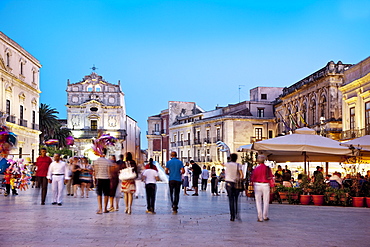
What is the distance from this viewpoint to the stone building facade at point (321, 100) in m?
41.2

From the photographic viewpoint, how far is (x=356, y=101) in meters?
33.7

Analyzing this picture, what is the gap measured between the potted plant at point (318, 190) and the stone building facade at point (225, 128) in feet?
141

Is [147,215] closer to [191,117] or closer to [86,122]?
[191,117]

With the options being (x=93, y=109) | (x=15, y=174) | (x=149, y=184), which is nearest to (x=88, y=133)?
(x=93, y=109)

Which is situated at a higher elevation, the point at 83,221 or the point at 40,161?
the point at 40,161

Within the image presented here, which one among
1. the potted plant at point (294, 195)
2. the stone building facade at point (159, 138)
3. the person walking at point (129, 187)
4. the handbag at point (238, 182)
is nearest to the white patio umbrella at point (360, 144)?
the potted plant at point (294, 195)

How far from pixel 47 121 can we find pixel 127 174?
46472mm

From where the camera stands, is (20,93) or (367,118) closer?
(367,118)

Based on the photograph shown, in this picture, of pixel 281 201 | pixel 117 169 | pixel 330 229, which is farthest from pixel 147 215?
Answer: pixel 281 201

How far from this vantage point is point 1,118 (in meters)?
38.5

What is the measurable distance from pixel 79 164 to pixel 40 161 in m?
2.88

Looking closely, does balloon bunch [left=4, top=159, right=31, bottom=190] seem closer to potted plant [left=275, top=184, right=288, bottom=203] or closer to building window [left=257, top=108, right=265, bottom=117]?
potted plant [left=275, top=184, right=288, bottom=203]

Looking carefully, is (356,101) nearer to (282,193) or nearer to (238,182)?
(282,193)

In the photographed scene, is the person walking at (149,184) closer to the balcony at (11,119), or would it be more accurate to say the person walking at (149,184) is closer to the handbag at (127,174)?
the handbag at (127,174)
